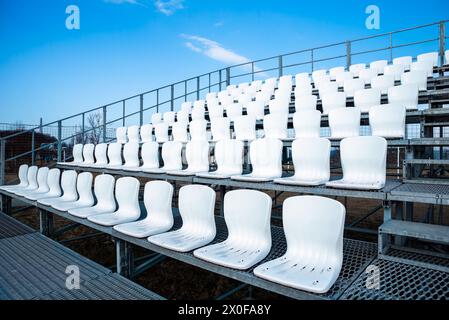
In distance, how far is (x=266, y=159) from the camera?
301cm

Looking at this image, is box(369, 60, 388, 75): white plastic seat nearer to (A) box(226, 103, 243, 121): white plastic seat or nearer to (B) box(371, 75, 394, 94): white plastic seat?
(B) box(371, 75, 394, 94): white plastic seat

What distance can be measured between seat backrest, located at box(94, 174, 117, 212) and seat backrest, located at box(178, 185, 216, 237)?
3.61 feet

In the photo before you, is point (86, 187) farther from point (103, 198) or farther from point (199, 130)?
point (199, 130)

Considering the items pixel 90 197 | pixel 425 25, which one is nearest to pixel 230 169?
pixel 90 197

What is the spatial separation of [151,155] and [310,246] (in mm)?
3013

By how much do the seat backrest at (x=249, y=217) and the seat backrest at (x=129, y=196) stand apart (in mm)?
1150

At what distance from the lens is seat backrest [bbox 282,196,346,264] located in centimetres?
155

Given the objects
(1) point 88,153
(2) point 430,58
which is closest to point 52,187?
(1) point 88,153

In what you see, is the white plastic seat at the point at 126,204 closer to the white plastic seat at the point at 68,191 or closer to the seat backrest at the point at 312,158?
the white plastic seat at the point at 68,191

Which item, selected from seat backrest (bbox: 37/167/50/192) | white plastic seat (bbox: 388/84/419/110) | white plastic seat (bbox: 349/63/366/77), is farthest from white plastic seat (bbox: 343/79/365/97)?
seat backrest (bbox: 37/167/50/192)
